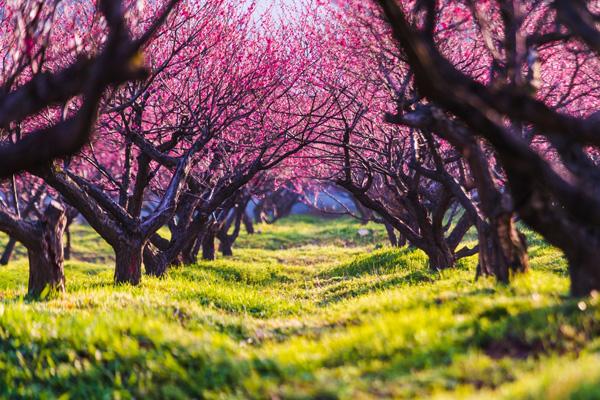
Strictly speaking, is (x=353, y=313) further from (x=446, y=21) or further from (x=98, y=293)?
(x=446, y=21)

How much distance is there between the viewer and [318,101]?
17.1 metres

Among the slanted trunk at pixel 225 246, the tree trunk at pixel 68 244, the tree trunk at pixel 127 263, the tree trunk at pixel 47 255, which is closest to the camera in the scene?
the tree trunk at pixel 47 255

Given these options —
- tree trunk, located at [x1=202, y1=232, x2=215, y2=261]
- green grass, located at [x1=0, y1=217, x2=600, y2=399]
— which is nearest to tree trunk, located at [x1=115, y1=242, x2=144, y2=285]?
green grass, located at [x1=0, y1=217, x2=600, y2=399]

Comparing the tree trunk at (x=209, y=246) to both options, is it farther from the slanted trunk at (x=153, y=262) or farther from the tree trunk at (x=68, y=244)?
the tree trunk at (x=68, y=244)

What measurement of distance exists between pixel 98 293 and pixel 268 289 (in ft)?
17.4

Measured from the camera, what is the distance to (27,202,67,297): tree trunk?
10039 millimetres

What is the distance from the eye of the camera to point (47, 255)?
33.1 feet

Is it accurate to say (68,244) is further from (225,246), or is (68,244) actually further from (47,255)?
(47,255)

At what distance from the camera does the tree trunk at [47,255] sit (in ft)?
32.9

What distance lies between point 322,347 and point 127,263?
21.3ft

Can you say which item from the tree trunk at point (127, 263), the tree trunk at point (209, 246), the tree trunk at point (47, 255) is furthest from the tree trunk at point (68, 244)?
the tree trunk at point (47, 255)

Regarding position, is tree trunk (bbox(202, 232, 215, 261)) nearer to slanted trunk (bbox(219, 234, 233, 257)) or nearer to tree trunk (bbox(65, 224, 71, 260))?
slanted trunk (bbox(219, 234, 233, 257))

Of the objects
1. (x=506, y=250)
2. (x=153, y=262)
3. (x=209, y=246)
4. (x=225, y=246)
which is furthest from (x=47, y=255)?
(x=225, y=246)

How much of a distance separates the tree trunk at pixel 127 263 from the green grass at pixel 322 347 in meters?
2.06
